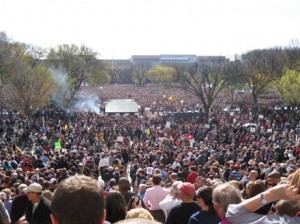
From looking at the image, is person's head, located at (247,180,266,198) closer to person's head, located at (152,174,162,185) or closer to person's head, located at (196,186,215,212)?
person's head, located at (196,186,215,212)

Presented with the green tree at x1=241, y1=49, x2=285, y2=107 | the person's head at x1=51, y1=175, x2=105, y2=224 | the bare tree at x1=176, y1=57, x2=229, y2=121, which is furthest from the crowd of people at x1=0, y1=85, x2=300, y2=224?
the green tree at x1=241, y1=49, x2=285, y2=107

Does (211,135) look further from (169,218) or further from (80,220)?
(80,220)

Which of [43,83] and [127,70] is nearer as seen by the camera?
[43,83]

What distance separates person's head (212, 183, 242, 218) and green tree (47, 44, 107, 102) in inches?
2500

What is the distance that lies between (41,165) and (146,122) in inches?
863

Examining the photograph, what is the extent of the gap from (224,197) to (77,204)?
6.98 feet

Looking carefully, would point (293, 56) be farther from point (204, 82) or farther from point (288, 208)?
point (288, 208)

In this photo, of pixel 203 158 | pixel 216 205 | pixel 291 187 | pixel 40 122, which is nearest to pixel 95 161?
pixel 203 158

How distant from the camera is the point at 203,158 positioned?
1945 centimetres

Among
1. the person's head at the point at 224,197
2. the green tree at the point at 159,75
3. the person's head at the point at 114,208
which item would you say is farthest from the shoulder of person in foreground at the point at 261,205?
the green tree at the point at 159,75

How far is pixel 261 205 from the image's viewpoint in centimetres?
344

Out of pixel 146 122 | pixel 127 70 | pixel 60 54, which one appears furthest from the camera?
pixel 127 70

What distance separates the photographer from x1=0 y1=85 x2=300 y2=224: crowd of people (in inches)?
155

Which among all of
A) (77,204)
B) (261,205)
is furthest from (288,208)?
(77,204)
